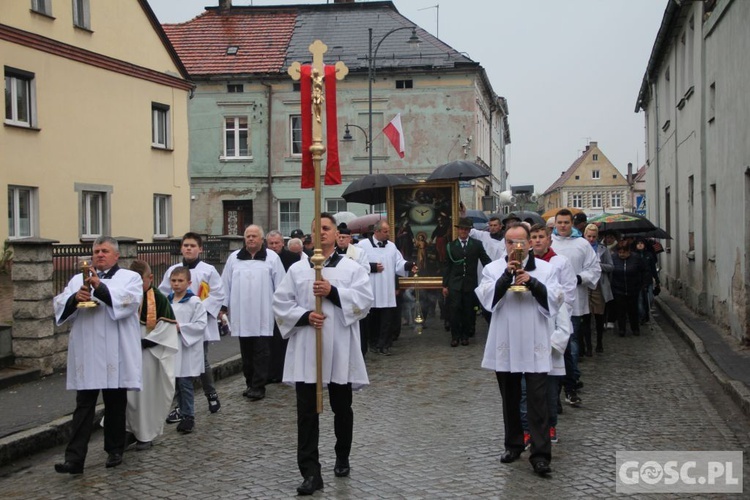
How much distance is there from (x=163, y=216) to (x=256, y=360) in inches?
786

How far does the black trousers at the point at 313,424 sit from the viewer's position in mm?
6520

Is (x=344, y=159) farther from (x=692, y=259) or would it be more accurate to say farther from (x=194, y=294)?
(x=194, y=294)

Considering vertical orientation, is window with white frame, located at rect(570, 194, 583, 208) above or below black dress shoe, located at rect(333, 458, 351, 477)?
above

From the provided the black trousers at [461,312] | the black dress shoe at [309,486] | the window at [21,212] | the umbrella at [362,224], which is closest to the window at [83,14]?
the window at [21,212]

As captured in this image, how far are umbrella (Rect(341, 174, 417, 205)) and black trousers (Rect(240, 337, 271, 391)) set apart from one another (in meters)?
6.36

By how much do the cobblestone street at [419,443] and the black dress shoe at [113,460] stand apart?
0.09 metres

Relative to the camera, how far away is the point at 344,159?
4088cm

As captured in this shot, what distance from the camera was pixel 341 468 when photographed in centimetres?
695

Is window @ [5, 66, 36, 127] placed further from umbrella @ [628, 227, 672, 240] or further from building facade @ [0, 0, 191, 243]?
umbrella @ [628, 227, 672, 240]

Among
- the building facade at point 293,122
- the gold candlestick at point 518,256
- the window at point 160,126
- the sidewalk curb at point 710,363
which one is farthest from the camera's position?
the building facade at point 293,122

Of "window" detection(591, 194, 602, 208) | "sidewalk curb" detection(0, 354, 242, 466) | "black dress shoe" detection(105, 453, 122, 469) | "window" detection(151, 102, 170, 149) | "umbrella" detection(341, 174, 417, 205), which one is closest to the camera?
"black dress shoe" detection(105, 453, 122, 469)

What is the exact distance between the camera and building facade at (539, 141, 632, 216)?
120812mm

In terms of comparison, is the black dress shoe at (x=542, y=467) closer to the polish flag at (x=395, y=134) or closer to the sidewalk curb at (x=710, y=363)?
the sidewalk curb at (x=710, y=363)

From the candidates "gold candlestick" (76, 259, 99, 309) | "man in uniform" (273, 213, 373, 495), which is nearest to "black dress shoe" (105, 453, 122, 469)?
"gold candlestick" (76, 259, 99, 309)
